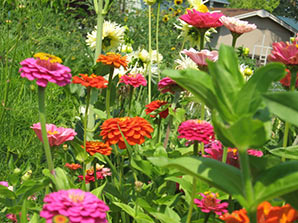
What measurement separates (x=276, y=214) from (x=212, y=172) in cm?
11

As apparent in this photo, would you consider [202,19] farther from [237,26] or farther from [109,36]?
[109,36]

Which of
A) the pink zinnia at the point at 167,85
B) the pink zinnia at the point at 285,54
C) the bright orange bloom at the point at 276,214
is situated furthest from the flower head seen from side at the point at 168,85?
the bright orange bloom at the point at 276,214

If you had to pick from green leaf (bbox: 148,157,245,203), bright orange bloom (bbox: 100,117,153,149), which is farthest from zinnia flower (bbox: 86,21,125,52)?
green leaf (bbox: 148,157,245,203)

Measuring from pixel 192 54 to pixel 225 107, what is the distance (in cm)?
61

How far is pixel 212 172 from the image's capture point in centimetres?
55

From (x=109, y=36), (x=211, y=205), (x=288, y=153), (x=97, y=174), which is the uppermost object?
(x=109, y=36)

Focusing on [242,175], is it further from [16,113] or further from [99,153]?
[16,113]

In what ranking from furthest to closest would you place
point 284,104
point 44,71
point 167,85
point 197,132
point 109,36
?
point 109,36, point 167,85, point 197,132, point 44,71, point 284,104

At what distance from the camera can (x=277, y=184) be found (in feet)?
1.73

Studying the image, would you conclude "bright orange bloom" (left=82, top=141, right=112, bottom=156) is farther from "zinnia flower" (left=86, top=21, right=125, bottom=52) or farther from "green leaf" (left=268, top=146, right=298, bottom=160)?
"zinnia flower" (left=86, top=21, right=125, bottom=52)

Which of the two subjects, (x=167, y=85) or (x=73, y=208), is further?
(x=167, y=85)

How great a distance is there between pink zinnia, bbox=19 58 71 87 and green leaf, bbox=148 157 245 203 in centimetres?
23

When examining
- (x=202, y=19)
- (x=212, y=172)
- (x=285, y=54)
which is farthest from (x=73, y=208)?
(x=202, y=19)

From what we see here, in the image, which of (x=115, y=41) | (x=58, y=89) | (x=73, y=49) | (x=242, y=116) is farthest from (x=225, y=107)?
(x=73, y=49)
